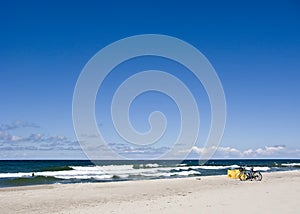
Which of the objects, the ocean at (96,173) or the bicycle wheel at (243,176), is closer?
the bicycle wheel at (243,176)

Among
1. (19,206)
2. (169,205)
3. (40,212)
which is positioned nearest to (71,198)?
(19,206)

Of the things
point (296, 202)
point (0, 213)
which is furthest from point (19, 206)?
point (296, 202)

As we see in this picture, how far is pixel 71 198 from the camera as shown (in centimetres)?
1656

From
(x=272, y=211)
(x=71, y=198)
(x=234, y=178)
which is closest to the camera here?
(x=272, y=211)

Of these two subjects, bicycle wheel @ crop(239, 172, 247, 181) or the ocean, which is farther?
the ocean

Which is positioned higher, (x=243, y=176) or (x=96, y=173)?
(x=96, y=173)

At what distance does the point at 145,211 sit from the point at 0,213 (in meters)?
4.96

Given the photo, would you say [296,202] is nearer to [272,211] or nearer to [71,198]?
[272,211]

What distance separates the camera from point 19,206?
553 inches

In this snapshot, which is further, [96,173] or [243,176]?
[96,173]

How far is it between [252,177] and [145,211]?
59.2 feet

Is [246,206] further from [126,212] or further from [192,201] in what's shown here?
[126,212]

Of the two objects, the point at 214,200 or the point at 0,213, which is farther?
the point at 214,200

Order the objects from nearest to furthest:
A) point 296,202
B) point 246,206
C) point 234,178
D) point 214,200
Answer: point 246,206 < point 296,202 < point 214,200 < point 234,178
